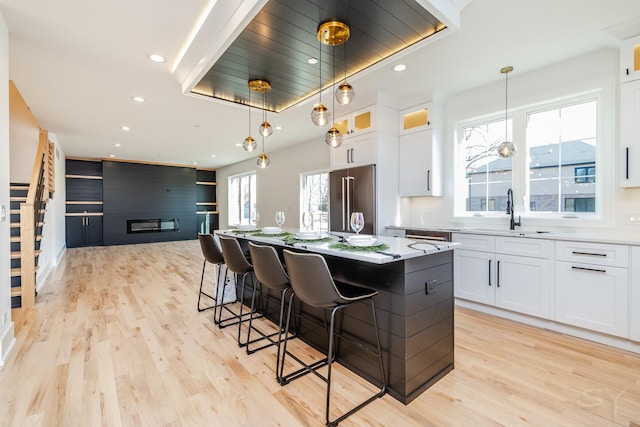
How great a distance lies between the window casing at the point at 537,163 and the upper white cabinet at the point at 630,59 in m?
0.39

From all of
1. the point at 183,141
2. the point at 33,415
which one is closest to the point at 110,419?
the point at 33,415

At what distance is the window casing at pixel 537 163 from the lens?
125 inches

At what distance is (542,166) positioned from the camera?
3.49 m

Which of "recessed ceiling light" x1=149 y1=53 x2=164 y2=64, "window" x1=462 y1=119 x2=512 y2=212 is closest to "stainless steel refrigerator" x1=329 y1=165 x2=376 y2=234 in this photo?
"window" x1=462 y1=119 x2=512 y2=212

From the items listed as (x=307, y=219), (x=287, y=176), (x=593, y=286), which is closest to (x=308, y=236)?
(x=307, y=219)

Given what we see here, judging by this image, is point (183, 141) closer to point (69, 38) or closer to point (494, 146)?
point (69, 38)

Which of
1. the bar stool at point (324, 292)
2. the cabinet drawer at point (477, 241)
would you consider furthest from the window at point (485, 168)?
the bar stool at point (324, 292)

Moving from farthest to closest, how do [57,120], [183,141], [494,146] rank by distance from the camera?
[183,141], [57,120], [494,146]

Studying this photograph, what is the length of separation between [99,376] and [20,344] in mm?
1159

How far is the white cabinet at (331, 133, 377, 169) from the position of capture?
424 centimetres

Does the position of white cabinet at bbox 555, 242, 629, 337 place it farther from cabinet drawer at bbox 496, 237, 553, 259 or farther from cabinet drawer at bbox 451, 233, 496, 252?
cabinet drawer at bbox 451, 233, 496, 252

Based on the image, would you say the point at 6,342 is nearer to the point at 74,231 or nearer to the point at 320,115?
Result: the point at 320,115

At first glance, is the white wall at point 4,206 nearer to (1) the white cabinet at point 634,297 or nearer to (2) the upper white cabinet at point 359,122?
(2) the upper white cabinet at point 359,122

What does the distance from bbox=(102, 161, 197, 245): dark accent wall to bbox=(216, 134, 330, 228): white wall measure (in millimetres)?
3205
